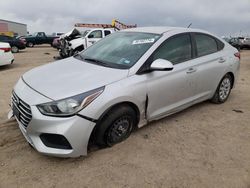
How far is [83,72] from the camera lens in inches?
133

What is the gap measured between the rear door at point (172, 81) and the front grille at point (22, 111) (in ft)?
5.15

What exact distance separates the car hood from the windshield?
0.66 feet

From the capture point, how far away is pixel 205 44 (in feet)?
15.2

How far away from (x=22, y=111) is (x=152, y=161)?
5.58 ft

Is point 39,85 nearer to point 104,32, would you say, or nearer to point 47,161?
point 47,161

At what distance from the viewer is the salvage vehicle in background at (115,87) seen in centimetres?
284

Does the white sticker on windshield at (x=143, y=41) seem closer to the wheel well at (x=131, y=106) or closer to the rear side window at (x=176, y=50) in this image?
the rear side window at (x=176, y=50)

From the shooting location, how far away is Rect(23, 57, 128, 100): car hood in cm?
295

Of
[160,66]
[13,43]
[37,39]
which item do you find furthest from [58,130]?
[37,39]

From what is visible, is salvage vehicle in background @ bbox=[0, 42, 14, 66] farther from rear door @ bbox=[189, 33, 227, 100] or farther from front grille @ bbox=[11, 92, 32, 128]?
rear door @ bbox=[189, 33, 227, 100]

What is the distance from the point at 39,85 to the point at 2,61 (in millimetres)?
7855

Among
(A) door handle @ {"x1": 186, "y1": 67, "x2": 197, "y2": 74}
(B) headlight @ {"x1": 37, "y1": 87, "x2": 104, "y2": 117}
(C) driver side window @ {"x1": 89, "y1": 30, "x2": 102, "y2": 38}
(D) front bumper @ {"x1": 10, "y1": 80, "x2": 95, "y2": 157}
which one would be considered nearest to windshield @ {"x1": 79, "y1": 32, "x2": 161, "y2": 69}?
(A) door handle @ {"x1": 186, "y1": 67, "x2": 197, "y2": 74}

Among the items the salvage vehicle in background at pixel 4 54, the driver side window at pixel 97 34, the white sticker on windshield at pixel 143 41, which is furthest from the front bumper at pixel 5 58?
the white sticker on windshield at pixel 143 41

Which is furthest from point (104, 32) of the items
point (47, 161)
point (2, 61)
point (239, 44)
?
point (239, 44)
